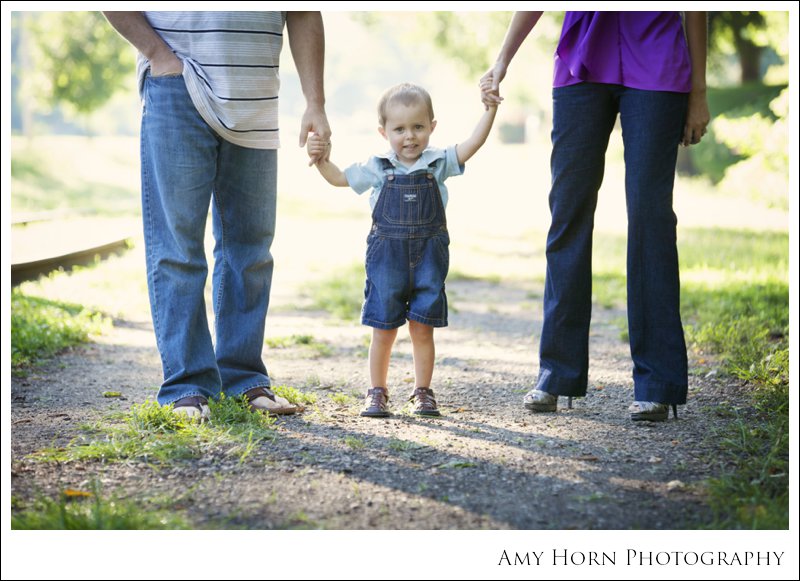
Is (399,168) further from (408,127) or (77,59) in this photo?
(77,59)

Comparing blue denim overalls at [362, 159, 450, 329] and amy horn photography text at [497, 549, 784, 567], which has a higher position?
blue denim overalls at [362, 159, 450, 329]

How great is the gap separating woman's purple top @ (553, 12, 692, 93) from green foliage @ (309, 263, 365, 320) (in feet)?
10.7

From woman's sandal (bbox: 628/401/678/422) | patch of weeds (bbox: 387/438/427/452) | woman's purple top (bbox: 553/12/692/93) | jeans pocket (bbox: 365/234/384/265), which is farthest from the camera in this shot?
jeans pocket (bbox: 365/234/384/265)

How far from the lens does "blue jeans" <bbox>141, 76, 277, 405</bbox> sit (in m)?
3.41

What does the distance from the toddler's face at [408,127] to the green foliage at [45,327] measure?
228 centimetres

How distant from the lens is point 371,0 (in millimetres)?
2414

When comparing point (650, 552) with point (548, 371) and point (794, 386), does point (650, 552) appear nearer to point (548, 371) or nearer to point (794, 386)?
point (794, 386)

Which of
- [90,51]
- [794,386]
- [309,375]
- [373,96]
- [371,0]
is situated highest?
[373,96]

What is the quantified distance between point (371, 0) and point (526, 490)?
145cm

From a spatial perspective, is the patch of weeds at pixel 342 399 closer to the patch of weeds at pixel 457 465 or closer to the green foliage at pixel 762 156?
the patch of weeds at pixel 457 465

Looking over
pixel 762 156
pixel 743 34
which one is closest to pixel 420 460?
pixel 762 156

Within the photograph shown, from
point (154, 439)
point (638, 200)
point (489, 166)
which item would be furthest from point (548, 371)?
point (489, 166)

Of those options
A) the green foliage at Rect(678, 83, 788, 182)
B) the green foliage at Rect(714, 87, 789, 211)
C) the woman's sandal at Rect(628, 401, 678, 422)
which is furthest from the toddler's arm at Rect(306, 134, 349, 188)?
the green foliage at Rect(678, 83, 788, 182)

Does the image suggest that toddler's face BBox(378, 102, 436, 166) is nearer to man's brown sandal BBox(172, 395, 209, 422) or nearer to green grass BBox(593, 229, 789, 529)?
man's brown sandal BBox(172, 395, 209, 422)
